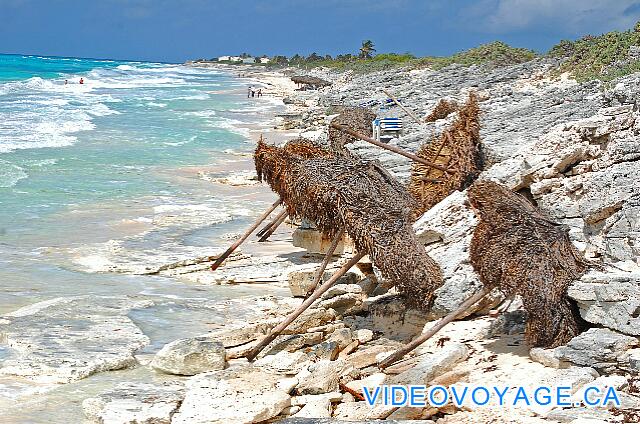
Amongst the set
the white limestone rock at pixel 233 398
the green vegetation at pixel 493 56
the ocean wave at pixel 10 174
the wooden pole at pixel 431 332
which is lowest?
the white limestone rock at pixel 233 398

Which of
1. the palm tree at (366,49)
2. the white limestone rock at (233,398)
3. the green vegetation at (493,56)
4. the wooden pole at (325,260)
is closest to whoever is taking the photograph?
the white limestone rock at (233,398)

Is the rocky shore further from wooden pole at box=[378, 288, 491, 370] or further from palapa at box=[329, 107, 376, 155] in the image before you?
palapa at box=[329, 107, 376, 155]

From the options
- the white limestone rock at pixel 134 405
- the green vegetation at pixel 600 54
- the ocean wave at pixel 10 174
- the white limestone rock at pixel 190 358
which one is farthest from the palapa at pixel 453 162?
the green vegetation at pixel 600 54

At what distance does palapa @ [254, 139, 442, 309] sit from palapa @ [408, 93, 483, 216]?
266 centimetres

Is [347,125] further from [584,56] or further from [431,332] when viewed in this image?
[584,56]

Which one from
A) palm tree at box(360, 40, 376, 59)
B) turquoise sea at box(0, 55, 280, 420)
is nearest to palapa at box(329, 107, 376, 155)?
turquoise sea at box(0, 55, 280, 420)

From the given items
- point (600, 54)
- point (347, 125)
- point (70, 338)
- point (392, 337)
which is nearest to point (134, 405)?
point (70, 338)

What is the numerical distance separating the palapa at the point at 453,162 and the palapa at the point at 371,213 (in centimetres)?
266

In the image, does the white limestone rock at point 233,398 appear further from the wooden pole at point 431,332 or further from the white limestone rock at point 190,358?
the wooden pole at point 431,332

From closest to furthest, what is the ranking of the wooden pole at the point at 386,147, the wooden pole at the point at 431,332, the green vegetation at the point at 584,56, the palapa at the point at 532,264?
the palapa at the point at 532,264 < the wooden pole at the point at 431,332 < the wooden pole at the point at 386,147 < the green vegetation at the point at 584,56

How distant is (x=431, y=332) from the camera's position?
8.77 m

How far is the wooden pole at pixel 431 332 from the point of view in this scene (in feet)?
28.8

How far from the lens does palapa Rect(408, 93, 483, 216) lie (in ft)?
44.8

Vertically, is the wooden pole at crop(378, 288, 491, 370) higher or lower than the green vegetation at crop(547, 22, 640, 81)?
lower
